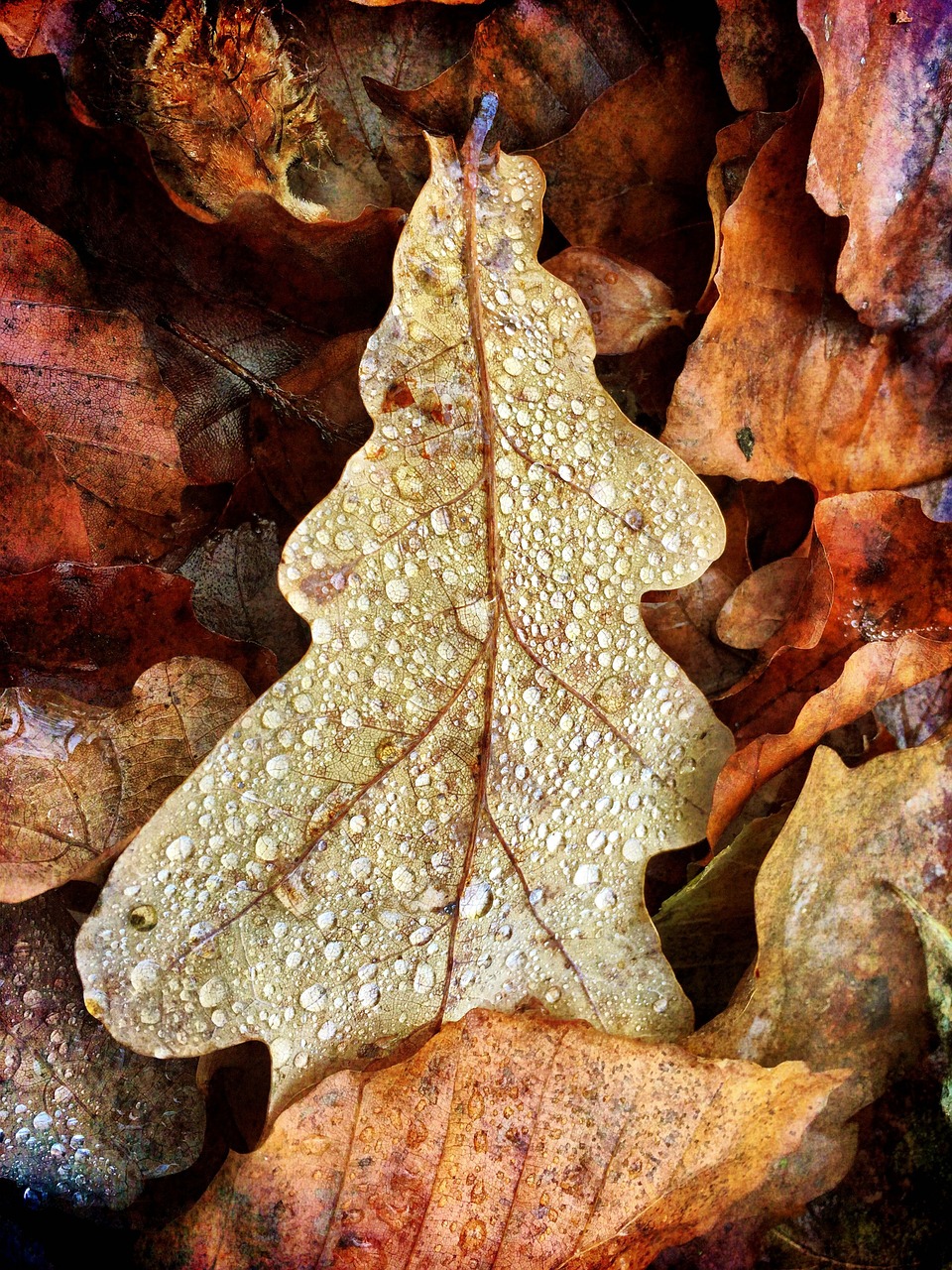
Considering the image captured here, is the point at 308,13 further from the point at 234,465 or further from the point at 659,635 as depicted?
the point at 659,635

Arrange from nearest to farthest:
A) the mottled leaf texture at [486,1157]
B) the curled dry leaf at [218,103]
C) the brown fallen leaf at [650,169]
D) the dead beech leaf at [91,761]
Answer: the mottled leaf texture at [486,1157]
the dead beech leaf at [91,761]
the curled dry leaf at [218,103]
the brown fallen leaf at [650,169]

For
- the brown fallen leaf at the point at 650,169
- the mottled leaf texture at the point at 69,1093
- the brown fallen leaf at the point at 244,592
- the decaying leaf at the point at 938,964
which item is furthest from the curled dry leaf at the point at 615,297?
the mottled leaf texture at the point at 69,1093

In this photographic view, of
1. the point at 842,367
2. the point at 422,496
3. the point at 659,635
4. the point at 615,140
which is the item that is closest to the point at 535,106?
the point at 615,140

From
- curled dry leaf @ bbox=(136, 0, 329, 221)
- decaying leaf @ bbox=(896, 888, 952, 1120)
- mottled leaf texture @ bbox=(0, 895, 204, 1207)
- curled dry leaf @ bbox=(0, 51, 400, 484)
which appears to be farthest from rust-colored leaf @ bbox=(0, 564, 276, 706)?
decaying leaf @ bbox=(896, 888, 952, 1120)

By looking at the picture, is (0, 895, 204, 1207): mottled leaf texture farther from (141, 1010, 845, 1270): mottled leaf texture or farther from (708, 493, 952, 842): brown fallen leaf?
(708, 493, 952, 842): brown fallen leaf

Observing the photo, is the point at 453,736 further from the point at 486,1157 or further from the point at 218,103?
the point at 218,103

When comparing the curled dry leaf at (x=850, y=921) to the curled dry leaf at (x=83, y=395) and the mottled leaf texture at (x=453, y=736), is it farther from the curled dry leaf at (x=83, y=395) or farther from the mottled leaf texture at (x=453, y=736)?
the curled dry leaf at (x=83, y=395)

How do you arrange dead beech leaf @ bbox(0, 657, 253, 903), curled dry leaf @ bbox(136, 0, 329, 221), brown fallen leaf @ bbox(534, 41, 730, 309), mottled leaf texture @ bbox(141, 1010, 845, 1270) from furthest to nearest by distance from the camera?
brown fallen leaf @ bbox(534, 41, 730, 309) < curled dry leaf @ bbox(136, 0, 329, 221) < dead beech leaf @ bbox(0, 657, 253, 903) < mottled leaf texture @ bbox(141, 1010, 845, 1270)
